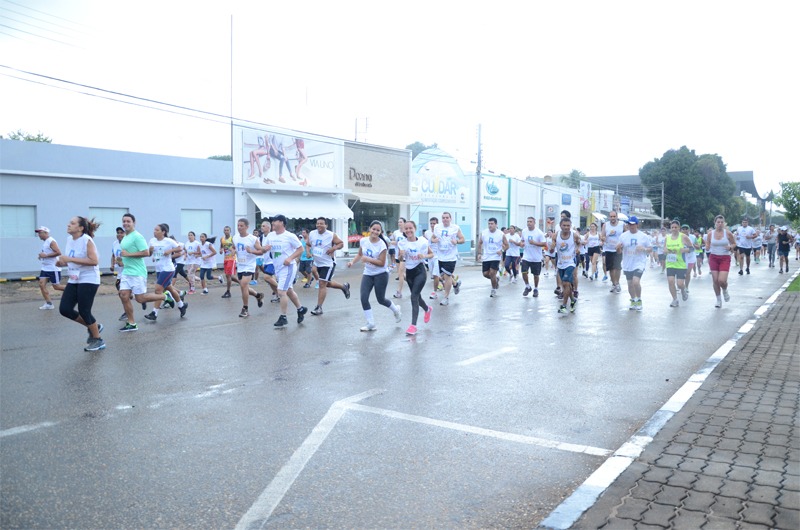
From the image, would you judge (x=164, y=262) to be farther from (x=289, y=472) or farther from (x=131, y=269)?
(x=289, y=472)

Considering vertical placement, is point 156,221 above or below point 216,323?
above

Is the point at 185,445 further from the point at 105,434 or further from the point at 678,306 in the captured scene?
the point at 678,306

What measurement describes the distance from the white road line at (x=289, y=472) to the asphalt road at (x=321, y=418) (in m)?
0.02

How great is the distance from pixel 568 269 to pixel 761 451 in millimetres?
8268

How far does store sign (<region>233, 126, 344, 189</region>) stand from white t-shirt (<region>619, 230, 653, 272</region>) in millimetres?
17991

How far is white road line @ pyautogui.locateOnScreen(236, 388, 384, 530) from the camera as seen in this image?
146 inches

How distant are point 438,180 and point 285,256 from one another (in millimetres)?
29036

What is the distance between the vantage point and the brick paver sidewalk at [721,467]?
3.62m

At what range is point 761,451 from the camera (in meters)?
4.66

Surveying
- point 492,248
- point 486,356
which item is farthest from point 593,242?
point 486,356

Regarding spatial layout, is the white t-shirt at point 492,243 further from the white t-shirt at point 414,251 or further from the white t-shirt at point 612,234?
the white t-shirt at point 414,251

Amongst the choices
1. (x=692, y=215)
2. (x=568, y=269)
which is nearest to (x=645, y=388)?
(x=568, y=269)

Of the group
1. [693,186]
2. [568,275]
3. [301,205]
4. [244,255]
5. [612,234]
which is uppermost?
[693,186]

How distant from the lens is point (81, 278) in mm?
8555
